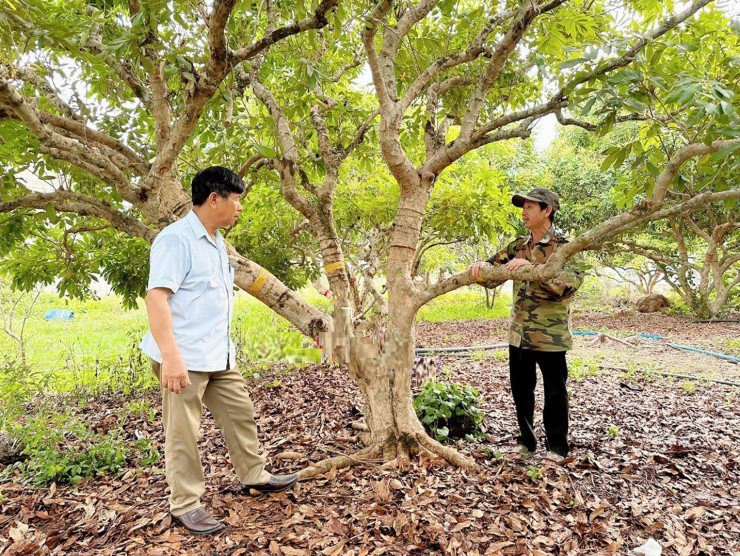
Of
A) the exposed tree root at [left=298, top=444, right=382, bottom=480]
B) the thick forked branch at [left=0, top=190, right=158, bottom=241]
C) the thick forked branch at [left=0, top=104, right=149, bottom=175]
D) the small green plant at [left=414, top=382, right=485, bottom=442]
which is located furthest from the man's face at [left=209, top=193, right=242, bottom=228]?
the small green plant at [left=414, top=382, right=485, bottom=442]

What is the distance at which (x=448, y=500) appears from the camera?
2.55m

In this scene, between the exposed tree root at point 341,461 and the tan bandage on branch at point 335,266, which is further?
the tan bandage on branch at point 335,266

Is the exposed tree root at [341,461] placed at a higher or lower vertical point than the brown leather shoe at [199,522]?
higher

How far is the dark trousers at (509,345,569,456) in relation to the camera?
9.76 ft

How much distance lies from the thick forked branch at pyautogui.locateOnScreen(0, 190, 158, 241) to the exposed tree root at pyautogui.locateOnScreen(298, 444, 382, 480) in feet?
5.62

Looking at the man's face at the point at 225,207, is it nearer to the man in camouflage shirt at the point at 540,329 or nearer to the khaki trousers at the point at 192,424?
the khaki trousers at the point at 192,424

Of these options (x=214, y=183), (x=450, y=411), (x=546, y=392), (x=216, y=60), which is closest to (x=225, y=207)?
(x=214, y=183)

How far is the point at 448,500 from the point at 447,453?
0.43 m

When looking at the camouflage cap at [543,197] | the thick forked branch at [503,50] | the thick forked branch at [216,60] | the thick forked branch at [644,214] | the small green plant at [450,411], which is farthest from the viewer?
the small green plant at [450,411]

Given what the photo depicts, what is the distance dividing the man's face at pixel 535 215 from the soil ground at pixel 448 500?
4.71ft

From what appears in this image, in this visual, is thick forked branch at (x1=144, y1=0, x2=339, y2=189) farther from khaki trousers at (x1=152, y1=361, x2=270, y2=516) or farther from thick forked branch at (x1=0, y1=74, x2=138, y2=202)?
khaki trousers at (x1=152, y1=361, x2=270, y2=516)

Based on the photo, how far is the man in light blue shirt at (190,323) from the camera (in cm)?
218

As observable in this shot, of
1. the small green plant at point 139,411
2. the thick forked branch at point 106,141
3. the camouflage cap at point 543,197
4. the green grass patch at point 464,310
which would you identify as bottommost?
the small green plant at point 139,411

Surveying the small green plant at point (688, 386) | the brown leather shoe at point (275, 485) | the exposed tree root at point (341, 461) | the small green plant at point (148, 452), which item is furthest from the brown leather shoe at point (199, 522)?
the small green plant at point (688, 386)
